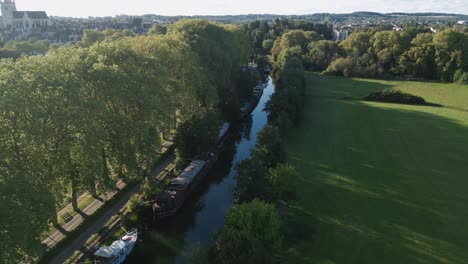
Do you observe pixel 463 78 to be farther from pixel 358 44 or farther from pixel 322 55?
pixel 322 55

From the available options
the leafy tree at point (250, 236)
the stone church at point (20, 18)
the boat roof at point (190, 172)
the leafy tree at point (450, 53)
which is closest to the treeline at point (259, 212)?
the leafy tree at point (250, 236)

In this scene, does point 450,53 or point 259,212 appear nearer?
point 259,212

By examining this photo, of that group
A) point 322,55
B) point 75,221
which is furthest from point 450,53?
point 75,221

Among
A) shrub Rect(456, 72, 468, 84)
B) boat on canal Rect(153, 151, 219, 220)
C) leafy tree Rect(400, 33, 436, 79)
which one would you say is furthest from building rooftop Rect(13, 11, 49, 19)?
shrub Rect(456, 72, 468, 84)

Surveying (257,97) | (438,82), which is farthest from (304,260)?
(438,82)

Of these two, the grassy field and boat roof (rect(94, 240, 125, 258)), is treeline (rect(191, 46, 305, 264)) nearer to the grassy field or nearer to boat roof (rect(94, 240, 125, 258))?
the grassy field

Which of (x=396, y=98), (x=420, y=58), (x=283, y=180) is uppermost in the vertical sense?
(x=420, y=58)
